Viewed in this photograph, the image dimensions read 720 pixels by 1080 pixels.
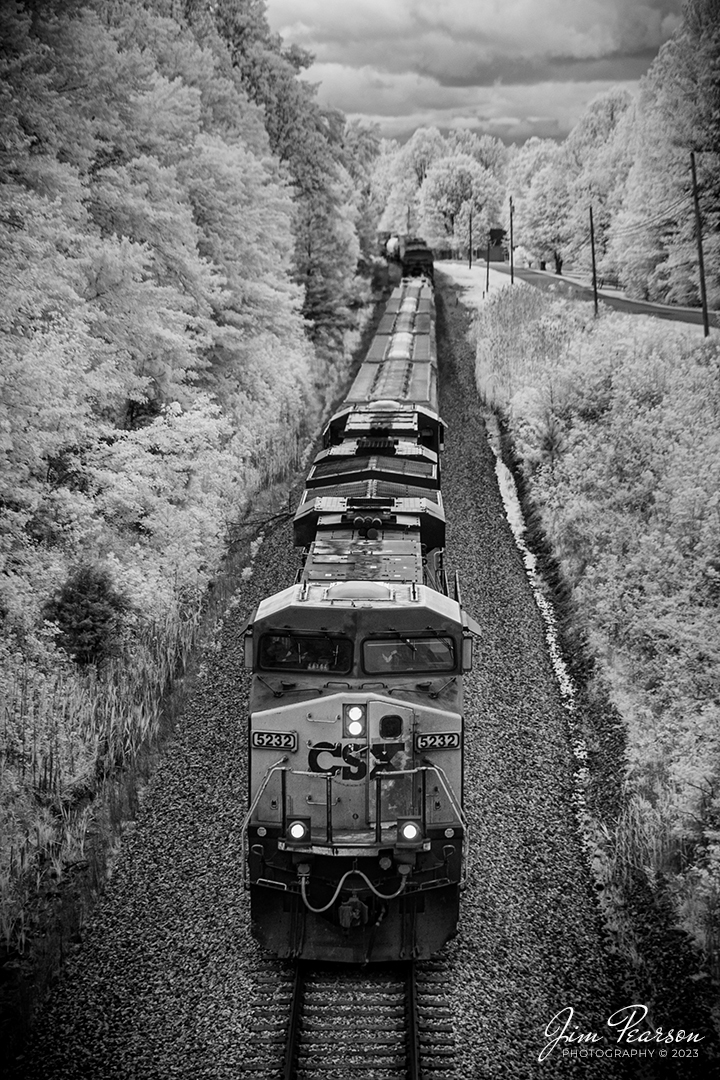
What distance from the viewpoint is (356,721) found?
26.6ft

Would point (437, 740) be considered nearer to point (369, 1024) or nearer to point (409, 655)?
point (409, 655)

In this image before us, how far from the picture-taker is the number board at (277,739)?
27.1 feet

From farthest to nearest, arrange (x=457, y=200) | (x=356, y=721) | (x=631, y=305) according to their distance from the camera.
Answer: (x=457, y=200), (x=631, y=305), (x=356, y=721)

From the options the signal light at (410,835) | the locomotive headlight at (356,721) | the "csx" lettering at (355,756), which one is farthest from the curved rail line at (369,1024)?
the locomotive headlight at (356,721)

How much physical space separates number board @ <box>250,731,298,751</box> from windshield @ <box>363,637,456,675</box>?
41.9 inches

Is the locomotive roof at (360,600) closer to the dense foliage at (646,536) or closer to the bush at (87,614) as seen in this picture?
the dense foliage at (646,536)

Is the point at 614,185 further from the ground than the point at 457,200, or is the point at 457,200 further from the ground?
the point at 457,200

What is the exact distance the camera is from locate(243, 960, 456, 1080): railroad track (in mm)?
7238

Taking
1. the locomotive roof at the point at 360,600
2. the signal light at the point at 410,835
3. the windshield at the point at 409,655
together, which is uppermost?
the locomotive roof at the point at 360,600

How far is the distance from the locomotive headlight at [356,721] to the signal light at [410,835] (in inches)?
39.9

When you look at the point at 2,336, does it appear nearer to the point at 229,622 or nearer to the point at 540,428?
the point at 229,622

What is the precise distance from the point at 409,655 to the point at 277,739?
5.42ft

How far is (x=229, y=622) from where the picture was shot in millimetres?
16344

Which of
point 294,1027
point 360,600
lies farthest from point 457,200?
point 294,1027
